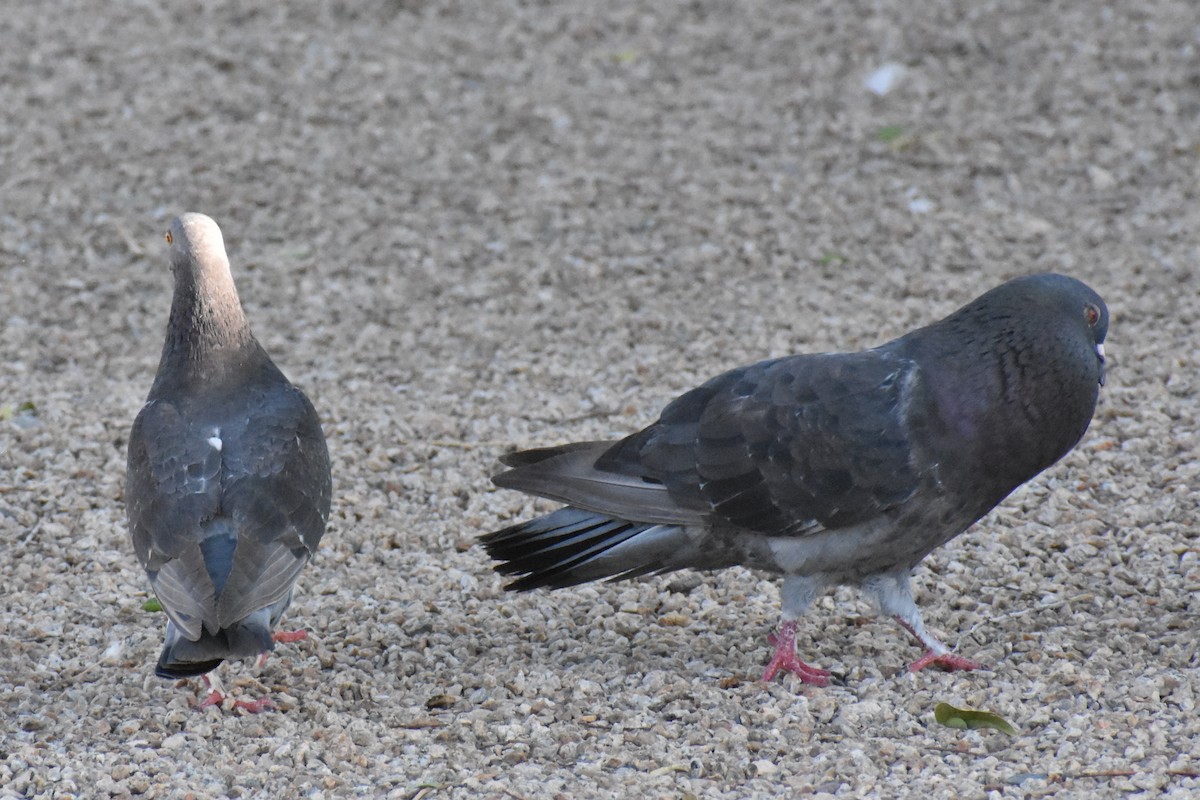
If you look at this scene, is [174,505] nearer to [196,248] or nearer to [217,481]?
[217,481]

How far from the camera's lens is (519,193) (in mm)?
8422

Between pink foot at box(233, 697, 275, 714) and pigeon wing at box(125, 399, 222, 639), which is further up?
pigeon wing at box(125, 399, 222, 639)

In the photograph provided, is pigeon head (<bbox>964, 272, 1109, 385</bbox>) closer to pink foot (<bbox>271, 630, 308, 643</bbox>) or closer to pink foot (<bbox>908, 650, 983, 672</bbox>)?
pink foot (<bbox>908, 650, 983, 672</bbox>)

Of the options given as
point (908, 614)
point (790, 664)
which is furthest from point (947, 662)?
point (790, 664)

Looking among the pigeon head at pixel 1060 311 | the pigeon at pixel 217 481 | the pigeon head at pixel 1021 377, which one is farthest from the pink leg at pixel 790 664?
the pigeon at pixel 217 481

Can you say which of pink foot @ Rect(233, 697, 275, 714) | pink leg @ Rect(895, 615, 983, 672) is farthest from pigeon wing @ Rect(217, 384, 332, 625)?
pink leg @ Rect(895, 615, 983, 672)

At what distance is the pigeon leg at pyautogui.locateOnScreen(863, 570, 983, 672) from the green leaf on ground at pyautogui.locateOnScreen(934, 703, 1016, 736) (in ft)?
1.12

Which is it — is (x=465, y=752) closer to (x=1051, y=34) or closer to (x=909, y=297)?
(x=909, y=297)

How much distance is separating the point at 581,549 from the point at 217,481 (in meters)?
Answer: 1.16

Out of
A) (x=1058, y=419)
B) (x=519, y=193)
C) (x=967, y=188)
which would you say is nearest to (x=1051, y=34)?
(x=967, y=188)

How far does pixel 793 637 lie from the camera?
4.61m

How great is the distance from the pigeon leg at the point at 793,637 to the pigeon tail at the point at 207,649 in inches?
61.3

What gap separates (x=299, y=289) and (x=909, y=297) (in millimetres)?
3137

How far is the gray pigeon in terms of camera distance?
4.37 meters
